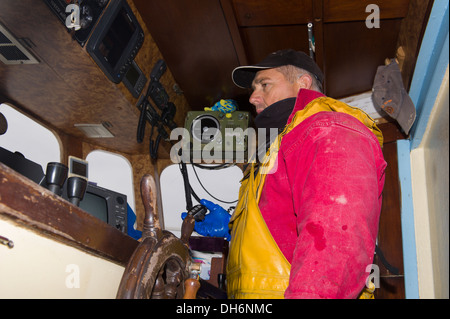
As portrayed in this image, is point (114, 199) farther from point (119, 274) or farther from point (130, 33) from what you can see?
point (119, 274)

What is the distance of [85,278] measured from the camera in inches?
41.9

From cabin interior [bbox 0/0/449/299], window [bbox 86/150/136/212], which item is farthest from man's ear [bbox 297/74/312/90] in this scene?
window [bbox 86/150/136/212]

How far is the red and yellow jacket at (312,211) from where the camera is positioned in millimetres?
1229

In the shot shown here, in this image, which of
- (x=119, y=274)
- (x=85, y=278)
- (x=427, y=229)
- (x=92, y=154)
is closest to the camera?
(x=85, y=278)

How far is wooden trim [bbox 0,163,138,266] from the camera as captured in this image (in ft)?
2.68

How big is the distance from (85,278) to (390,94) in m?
2.46

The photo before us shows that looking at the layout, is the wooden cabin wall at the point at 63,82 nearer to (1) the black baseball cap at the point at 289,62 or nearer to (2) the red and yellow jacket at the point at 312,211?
(1) the black baseball cap at the point at 289,62

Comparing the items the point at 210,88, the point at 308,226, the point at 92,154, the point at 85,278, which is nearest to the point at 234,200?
the point at 210,88

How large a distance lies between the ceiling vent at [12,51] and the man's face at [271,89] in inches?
44.7

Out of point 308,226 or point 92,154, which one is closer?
point 308,226

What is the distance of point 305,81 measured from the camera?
2.30 m

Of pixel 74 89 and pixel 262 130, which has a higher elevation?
pixel 74 89

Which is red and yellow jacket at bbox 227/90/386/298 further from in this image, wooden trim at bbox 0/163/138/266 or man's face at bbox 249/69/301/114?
wooden trim at bbox 0/163/138/266

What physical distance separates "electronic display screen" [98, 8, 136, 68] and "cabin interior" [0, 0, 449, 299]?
80mm
